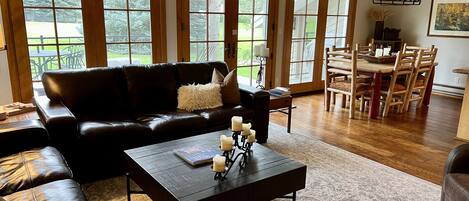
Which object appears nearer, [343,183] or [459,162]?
[459,162]


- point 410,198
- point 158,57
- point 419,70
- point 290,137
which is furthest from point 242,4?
point 410,198

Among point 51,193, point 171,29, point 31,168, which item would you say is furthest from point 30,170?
point 171,29

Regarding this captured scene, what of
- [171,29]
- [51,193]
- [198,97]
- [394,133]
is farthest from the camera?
[171,29]

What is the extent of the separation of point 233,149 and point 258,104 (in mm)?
1332

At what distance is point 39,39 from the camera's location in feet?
12.2

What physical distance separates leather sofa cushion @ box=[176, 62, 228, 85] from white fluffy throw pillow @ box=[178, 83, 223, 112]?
17 centimetres

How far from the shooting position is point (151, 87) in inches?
133

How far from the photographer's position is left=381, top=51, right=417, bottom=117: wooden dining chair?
4619 millimetres

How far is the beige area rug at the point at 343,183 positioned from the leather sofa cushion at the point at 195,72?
1.03 m

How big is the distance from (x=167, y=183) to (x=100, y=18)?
2.83 metres

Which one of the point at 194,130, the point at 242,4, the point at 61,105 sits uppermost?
the point at 242,4

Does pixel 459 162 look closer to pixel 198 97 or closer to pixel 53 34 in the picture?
pixel 198 97

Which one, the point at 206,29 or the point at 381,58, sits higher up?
the point at 206,29

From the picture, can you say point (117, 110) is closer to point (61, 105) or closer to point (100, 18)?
point (61, 105)
